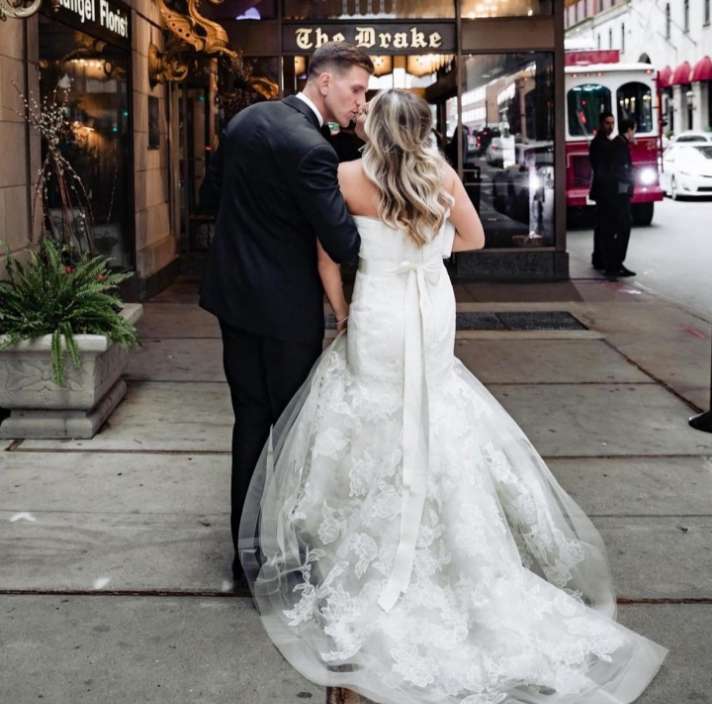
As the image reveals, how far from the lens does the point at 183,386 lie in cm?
815

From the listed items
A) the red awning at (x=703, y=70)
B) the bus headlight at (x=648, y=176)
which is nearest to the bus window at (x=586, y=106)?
the bus headlight at (x=648, y=176)

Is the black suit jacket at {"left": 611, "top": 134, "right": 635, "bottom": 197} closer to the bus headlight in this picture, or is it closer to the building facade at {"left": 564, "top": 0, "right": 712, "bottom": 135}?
the bus headlight

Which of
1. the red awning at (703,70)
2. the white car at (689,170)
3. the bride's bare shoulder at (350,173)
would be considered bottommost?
the bride's bare shoulder at (350,173)

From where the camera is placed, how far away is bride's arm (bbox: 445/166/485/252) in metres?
4.23

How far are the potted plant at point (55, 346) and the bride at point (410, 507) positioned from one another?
7.89ft

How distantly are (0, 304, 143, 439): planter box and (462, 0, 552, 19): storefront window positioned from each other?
29.6 feet

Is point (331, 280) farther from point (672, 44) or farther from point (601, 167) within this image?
point (672, 44)

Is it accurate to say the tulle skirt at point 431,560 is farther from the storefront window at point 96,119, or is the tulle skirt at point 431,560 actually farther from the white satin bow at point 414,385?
the storefront window at point 96,119

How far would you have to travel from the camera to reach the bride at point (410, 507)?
386cm

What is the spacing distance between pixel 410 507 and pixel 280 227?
108 cm

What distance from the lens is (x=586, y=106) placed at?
76.9 ft

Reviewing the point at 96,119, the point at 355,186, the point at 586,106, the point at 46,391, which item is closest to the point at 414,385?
the point at 355,186

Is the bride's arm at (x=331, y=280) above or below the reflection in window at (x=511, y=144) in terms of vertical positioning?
below

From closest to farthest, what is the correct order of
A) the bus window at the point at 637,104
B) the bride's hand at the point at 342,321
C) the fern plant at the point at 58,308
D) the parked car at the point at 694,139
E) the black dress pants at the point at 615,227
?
the bride's hand at the point at 342,321
the fern plant at the point at 58,308
the black dress pants at the point at 615,227
the bus window at the point at 637,104
the parked car at the point at 694,139
